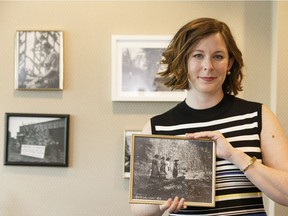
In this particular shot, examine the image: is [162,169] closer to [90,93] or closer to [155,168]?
[155,168]

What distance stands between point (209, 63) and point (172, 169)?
32 cm

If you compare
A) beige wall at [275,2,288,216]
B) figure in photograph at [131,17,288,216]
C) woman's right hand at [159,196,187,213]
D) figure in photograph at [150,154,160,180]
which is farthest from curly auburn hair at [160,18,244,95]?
beige wall at [275,2,288,216]

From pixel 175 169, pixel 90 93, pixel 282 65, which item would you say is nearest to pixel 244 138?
pixel 175 169

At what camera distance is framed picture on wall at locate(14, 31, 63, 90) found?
84.3 inches

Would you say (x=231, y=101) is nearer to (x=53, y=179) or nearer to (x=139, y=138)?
(x=139, y=138)

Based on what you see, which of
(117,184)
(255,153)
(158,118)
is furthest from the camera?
(117,184)

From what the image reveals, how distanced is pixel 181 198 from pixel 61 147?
1.18 meters

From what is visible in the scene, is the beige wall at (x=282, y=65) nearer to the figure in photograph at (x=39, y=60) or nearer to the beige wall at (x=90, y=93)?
the beige wall at (x=90, y=93)

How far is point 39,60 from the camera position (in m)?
2.15

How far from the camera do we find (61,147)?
7.06 feet

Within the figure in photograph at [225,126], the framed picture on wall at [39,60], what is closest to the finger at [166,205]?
the figure in photograph at [225,126]

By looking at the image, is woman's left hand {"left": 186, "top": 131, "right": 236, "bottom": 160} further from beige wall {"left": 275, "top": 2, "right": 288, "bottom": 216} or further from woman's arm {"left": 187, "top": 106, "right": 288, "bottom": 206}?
beige wall {"left": 275, "top": 2, "right": 288, "bottom": 216}

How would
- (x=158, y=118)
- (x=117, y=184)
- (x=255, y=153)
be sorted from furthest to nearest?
(x=117, y=184), (x=158, y=118), (x=255, y=153)

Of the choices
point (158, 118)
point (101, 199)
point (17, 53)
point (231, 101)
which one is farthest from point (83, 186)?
point (231, 101)
